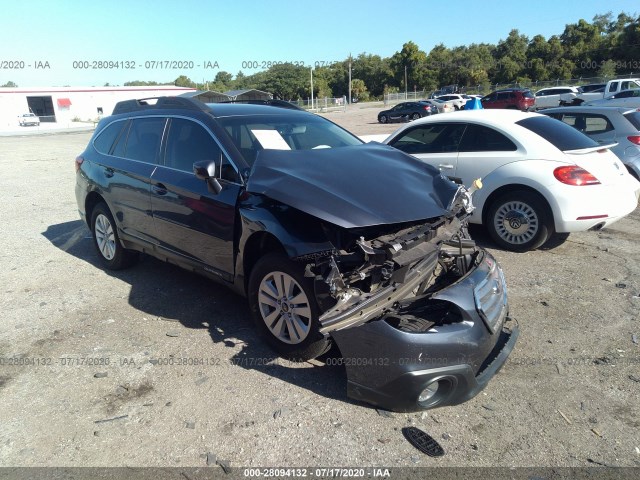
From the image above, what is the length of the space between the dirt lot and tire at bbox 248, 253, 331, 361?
0.20 m

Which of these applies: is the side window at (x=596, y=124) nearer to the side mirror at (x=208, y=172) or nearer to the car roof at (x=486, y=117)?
the car roof at (x=486, y=117)

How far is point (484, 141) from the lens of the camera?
20.0ft

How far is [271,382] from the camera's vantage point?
3.36 metres

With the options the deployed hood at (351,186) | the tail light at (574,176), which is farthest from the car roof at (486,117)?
the deployed hood at (351,186)

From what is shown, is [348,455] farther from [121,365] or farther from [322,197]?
[121,365]

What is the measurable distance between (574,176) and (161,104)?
15.3 ft

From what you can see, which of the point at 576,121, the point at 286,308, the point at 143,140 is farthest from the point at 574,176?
the point at 143,140

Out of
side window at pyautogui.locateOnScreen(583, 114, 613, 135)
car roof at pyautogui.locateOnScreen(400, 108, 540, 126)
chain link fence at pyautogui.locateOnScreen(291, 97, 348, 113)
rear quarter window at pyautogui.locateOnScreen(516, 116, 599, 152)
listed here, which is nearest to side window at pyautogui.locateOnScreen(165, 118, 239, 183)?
car roof at pyautogui.locateOnScreen(400, 108, 540, 126)

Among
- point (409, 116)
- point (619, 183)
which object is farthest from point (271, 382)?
point (409, 116)

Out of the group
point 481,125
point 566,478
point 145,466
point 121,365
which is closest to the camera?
point 566,478

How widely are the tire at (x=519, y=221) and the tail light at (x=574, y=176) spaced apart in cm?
33

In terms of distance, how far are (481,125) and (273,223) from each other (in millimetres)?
3951

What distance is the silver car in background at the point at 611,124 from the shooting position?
755 cm

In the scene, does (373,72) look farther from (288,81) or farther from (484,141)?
(484,141)
